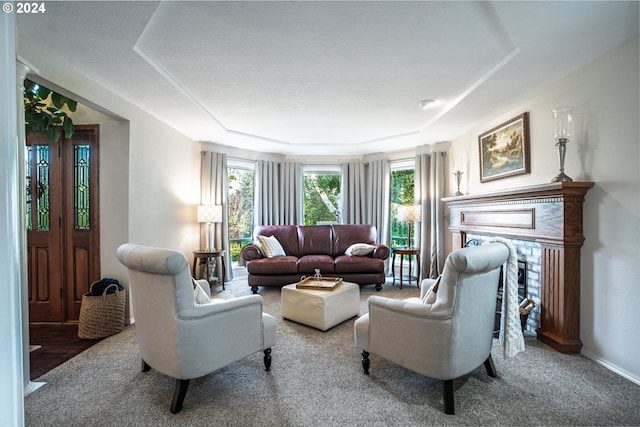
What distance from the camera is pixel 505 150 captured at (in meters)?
3.28

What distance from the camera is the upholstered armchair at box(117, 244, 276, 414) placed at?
5.37ft

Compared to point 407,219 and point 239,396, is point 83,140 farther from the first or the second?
point 407,219

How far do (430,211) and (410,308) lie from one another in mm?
3339

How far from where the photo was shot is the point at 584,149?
91.4 inches

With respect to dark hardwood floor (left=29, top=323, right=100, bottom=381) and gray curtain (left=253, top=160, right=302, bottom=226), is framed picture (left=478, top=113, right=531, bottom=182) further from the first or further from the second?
dark hardwood floor (left=29, top=323, right=100, bottom=381)

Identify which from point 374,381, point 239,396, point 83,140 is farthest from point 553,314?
point 83,140

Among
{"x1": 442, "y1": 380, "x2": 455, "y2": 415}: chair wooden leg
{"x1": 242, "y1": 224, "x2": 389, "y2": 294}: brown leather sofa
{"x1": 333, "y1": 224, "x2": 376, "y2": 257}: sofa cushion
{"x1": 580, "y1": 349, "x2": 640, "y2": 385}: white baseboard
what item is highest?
{"x1": 333, "y1": 224, "x2": 376, "y2": 257}: sofa cushion

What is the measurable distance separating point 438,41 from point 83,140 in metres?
3.51

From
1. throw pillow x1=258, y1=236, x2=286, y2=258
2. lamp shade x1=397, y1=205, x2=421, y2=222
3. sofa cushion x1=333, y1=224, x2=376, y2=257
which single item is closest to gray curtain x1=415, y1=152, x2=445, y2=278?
lamp shade x1=397, y1=205, x2=421, y2=222

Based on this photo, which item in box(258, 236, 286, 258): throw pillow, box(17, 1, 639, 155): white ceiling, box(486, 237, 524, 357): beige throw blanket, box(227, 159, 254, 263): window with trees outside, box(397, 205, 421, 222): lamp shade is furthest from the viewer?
box(227, 159, 254, 263): window with trees outside

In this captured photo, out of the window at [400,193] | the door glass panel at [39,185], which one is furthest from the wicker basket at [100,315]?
the window at [400,193]

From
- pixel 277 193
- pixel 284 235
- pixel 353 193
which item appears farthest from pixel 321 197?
pixel 284 235

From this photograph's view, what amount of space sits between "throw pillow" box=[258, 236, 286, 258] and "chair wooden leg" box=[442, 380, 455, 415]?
3155 millimetres

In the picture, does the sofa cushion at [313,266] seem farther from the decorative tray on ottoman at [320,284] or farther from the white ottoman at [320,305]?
the white ottoman at [320,305]
